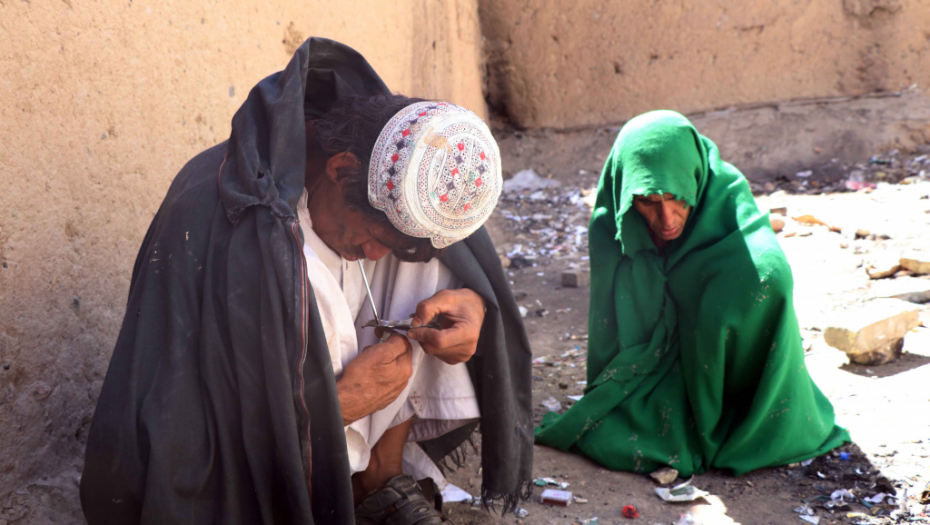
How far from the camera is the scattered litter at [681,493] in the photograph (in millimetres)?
2393

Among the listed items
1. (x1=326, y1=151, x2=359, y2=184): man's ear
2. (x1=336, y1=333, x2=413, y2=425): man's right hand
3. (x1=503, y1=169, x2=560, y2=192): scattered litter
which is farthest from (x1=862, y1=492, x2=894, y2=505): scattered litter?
(x1=503, y1=169, x2=560, y2=192): scattered litter

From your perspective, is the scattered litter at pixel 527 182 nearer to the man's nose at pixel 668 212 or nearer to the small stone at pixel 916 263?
the small stone at pixel 916 263

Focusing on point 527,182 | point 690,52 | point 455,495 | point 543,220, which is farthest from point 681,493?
point 690,52

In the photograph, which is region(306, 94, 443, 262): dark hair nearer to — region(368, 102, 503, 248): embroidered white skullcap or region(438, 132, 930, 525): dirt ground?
region(368, 102, 503, 248): embroidered white skullcap

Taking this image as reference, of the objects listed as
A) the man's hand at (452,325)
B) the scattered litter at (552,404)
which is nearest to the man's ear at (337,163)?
the man's hand at (452,325)

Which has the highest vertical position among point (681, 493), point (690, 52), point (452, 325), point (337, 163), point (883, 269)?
point (690, 52)

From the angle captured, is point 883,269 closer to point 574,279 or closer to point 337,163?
point 574,279

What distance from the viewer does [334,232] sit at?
181 cm

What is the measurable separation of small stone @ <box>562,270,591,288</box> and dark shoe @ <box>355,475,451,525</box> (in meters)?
2.93

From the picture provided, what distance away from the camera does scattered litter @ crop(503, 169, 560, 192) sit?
6945 mm

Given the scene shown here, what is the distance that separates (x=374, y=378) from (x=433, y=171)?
56cm

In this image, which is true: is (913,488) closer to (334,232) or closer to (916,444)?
(916,444)

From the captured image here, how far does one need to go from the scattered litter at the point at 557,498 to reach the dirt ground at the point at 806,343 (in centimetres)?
2

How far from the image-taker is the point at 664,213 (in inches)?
106
